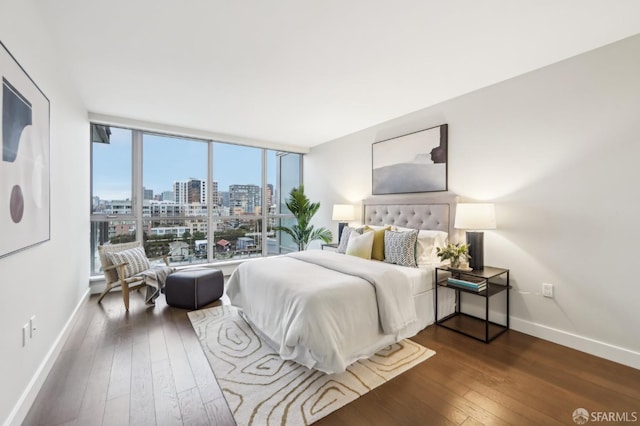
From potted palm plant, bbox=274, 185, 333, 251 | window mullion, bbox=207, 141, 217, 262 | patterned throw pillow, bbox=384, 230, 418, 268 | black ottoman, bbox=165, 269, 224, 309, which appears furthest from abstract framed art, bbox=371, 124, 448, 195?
window mullion, bbox=207, 141, 217, 262

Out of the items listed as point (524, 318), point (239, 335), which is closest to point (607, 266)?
point (524, 318)

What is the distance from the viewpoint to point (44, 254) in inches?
79.7

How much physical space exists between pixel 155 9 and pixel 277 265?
87.6 inches

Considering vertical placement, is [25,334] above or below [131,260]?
below

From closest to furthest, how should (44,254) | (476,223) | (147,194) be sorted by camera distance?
(44,254), (476,223), (147,194)

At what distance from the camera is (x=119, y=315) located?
312 centimetres

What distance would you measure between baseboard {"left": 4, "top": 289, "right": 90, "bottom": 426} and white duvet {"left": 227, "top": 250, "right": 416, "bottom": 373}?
1.49 metres

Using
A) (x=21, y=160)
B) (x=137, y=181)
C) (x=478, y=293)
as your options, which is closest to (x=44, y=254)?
(x=21, y=160)

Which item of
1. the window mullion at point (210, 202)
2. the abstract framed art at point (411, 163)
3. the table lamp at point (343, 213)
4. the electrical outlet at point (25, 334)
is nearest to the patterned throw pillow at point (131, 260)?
the window mullion at point (210, 202)

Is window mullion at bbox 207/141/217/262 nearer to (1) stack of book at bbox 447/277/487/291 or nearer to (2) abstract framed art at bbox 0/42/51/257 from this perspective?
(2) abstract framed art at bbox 0/42/51/257

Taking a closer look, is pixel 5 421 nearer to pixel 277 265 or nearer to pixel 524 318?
pixel 277 265

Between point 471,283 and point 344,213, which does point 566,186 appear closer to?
point 471,283

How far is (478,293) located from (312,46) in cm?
265
